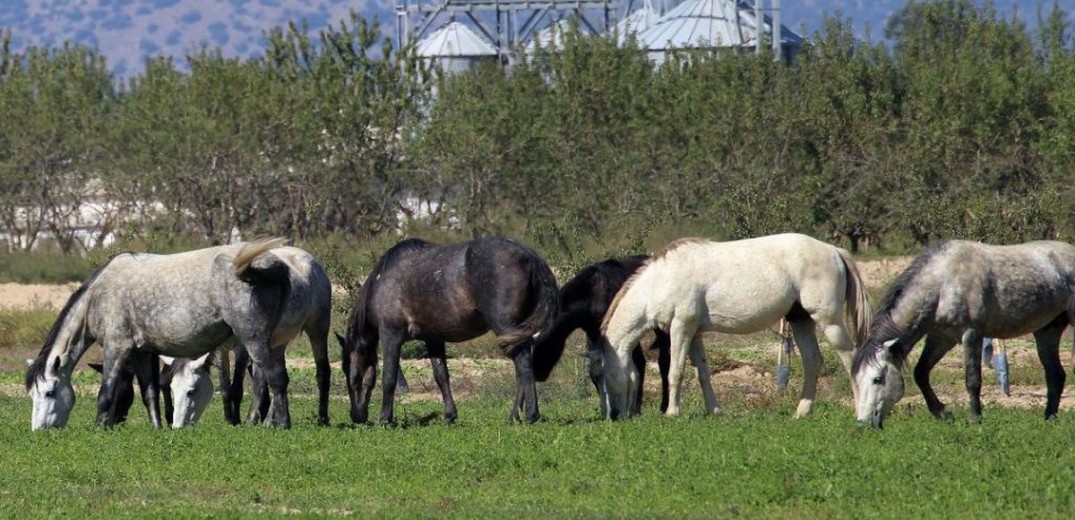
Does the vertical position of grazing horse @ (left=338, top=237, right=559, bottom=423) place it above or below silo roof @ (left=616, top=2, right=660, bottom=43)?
below

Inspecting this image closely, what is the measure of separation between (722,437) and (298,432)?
399 centimetres

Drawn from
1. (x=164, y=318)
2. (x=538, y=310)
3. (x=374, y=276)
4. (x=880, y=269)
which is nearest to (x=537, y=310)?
(x=538, y=310)

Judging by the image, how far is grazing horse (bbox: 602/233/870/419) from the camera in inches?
714

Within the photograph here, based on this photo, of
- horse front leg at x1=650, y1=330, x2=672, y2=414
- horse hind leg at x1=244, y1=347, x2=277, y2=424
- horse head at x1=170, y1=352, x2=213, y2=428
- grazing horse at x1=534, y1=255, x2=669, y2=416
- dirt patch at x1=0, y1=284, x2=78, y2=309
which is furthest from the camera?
dirt patch at x1=0, y1=284, x2=78, y2=309

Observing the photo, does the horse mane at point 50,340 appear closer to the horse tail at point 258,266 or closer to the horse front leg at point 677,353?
the horse tail at point 258,266

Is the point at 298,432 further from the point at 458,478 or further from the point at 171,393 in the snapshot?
the point at 171,393

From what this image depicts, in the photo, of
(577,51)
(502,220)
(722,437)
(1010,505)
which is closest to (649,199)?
(502,220)

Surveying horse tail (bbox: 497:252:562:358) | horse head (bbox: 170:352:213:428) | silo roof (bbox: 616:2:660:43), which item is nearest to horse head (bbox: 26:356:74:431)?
horse head (bbox: 170:352:213:428)

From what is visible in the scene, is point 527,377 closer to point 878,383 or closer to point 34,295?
point 878,383

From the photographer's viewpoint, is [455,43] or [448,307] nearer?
[448,307]

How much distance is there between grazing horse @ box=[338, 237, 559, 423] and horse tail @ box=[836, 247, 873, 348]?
9.62ft

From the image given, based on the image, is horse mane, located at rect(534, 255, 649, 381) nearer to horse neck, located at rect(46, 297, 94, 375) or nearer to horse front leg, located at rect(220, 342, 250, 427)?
horse front leg, located at rect(220, 342, 250, 427)

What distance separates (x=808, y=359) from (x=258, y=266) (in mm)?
5473

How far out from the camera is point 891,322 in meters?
16.8
